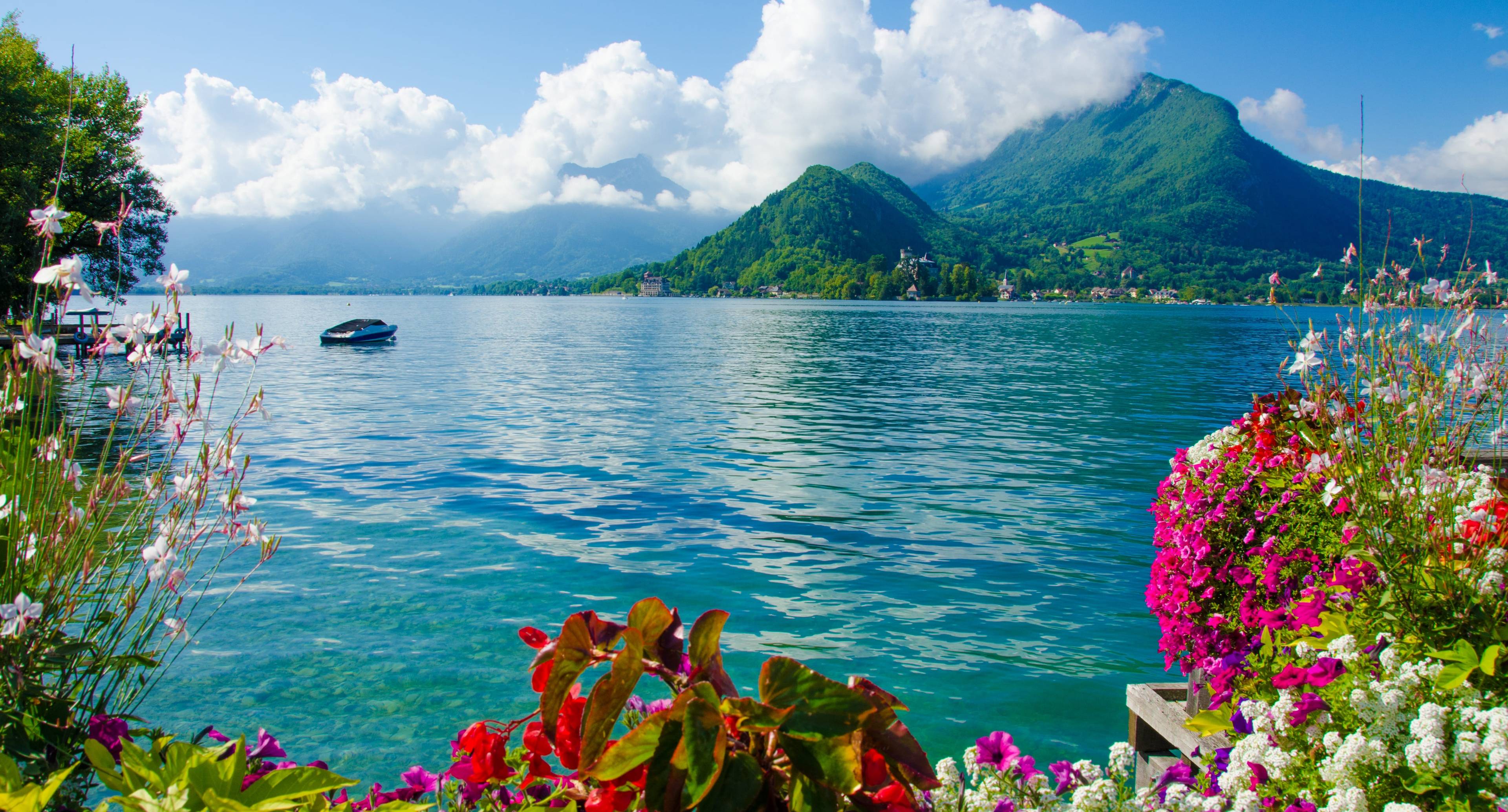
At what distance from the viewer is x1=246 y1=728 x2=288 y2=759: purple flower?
2.36m

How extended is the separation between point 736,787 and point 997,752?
1.43 m

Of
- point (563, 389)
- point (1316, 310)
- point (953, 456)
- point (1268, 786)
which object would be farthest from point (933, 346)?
point (1316, 310)

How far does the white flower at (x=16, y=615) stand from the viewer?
229 cm

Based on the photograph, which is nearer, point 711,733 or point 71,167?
point 711,733

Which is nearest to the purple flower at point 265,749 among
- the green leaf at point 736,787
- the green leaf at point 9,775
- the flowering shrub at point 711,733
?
the green leaf at point 9,775

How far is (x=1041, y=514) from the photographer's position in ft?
39.9

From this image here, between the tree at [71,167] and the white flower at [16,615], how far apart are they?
26.2 meters

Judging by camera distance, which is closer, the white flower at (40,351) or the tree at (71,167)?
the white flower at (40,351)

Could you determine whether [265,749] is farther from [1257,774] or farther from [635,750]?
[1257,774]

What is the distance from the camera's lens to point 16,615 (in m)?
2.35

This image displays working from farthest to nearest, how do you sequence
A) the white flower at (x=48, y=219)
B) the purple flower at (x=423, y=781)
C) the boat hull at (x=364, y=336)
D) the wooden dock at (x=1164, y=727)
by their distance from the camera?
the boat hull at (x=364, y=336), the wooden dock at (x=1164, y=727), the white flower at (x=48, y=219), the purple flower at (x=423, y=781)

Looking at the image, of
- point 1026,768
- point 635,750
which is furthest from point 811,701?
point 1026,768

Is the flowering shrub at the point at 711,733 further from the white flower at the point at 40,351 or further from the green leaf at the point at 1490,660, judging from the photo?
the white flower at the point at 40,351

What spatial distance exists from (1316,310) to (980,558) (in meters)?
146
